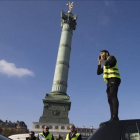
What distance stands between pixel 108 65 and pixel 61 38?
31192mm

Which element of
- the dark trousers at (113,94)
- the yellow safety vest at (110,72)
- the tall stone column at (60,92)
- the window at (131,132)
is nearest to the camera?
the window at (131,132)

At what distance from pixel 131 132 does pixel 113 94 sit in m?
1.57

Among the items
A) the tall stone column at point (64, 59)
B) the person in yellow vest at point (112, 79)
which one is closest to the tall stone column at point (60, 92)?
the tall stone column at point (64, 59)

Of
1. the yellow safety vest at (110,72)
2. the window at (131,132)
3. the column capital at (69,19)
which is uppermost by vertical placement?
the column capital at (69,19)

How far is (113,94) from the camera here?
4.11m

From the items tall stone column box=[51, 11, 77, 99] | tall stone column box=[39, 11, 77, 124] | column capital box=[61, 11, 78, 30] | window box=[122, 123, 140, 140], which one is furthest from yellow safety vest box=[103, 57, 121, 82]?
column capital box=[61, 11, 78, 30]

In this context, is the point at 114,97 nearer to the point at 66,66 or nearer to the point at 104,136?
the point at 104,136

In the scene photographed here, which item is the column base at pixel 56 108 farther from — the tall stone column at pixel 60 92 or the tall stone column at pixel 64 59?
the tall stone column at pixel 64 59

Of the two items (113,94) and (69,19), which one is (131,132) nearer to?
(113,94)

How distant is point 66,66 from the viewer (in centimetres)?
3216

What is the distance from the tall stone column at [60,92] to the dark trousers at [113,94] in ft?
82.4

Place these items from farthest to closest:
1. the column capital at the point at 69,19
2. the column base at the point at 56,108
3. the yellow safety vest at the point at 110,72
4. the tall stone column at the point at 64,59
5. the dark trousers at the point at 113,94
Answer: the column capital at the point at 69,19
the tall stone column at the point at 64,59
the column base at the point at 56,108
the yellow safety vest at the point at 110,72
the dark trousers at the point at 113,94

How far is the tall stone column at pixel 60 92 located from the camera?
2853 cm

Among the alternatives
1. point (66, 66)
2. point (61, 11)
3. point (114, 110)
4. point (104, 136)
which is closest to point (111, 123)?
point (104, 136)
